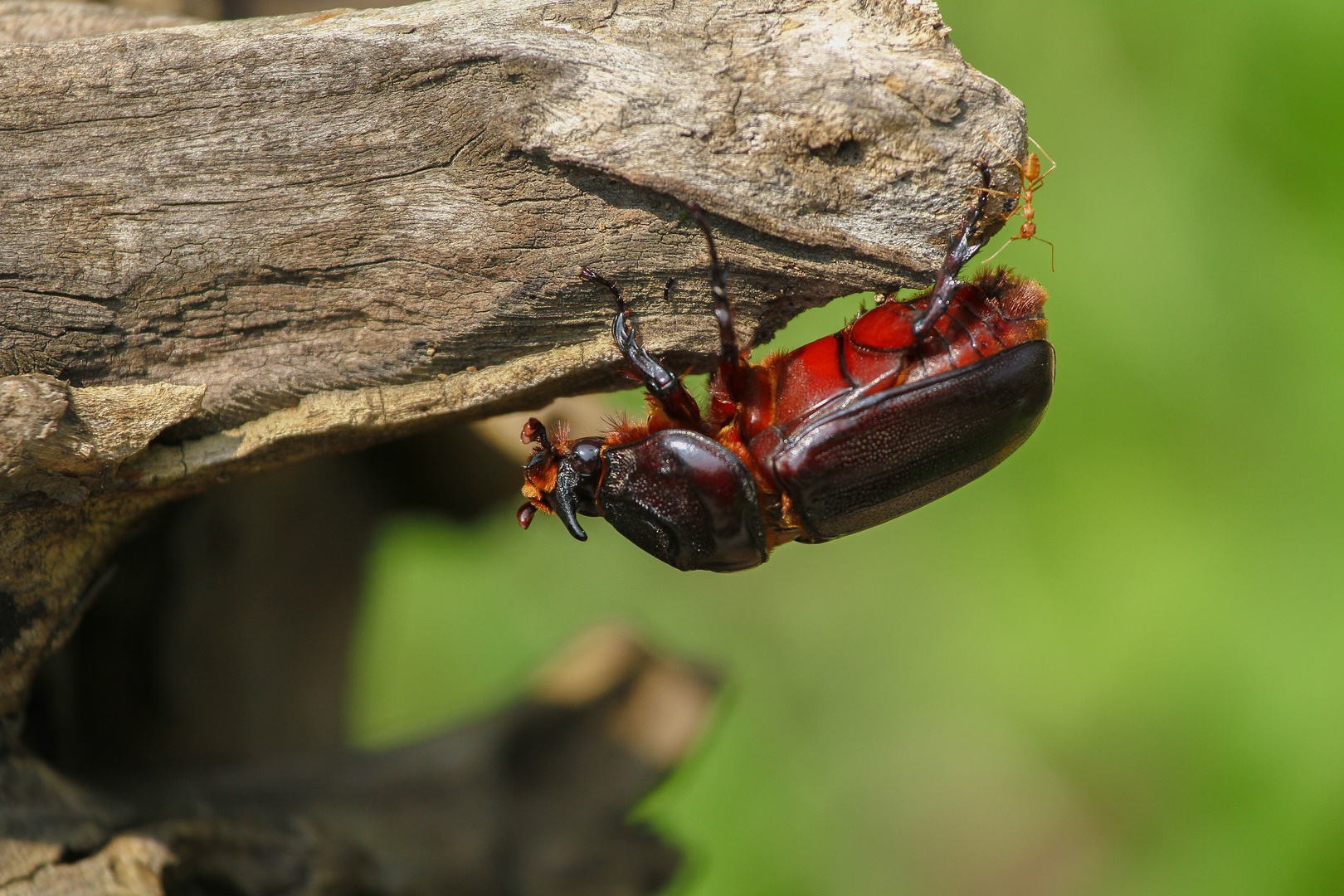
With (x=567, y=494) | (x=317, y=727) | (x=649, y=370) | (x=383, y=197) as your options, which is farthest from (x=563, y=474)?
(x=317, y=727)

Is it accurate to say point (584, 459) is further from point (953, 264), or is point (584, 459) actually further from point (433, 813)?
point (433, 813)

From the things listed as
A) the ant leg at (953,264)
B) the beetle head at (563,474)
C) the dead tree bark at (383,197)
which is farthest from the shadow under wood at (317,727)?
the ant leg at (953,264)

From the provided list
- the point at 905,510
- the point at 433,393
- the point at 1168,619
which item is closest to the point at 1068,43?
the point at 1168,619

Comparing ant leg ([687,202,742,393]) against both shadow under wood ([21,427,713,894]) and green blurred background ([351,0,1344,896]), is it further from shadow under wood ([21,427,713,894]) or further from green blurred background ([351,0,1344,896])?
green blurred background ([351,0,1344,896])

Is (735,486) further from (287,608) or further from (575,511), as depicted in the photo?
(287,608)

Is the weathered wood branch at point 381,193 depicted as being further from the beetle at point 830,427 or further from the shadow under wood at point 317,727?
the shadow under wood at point 317,727
